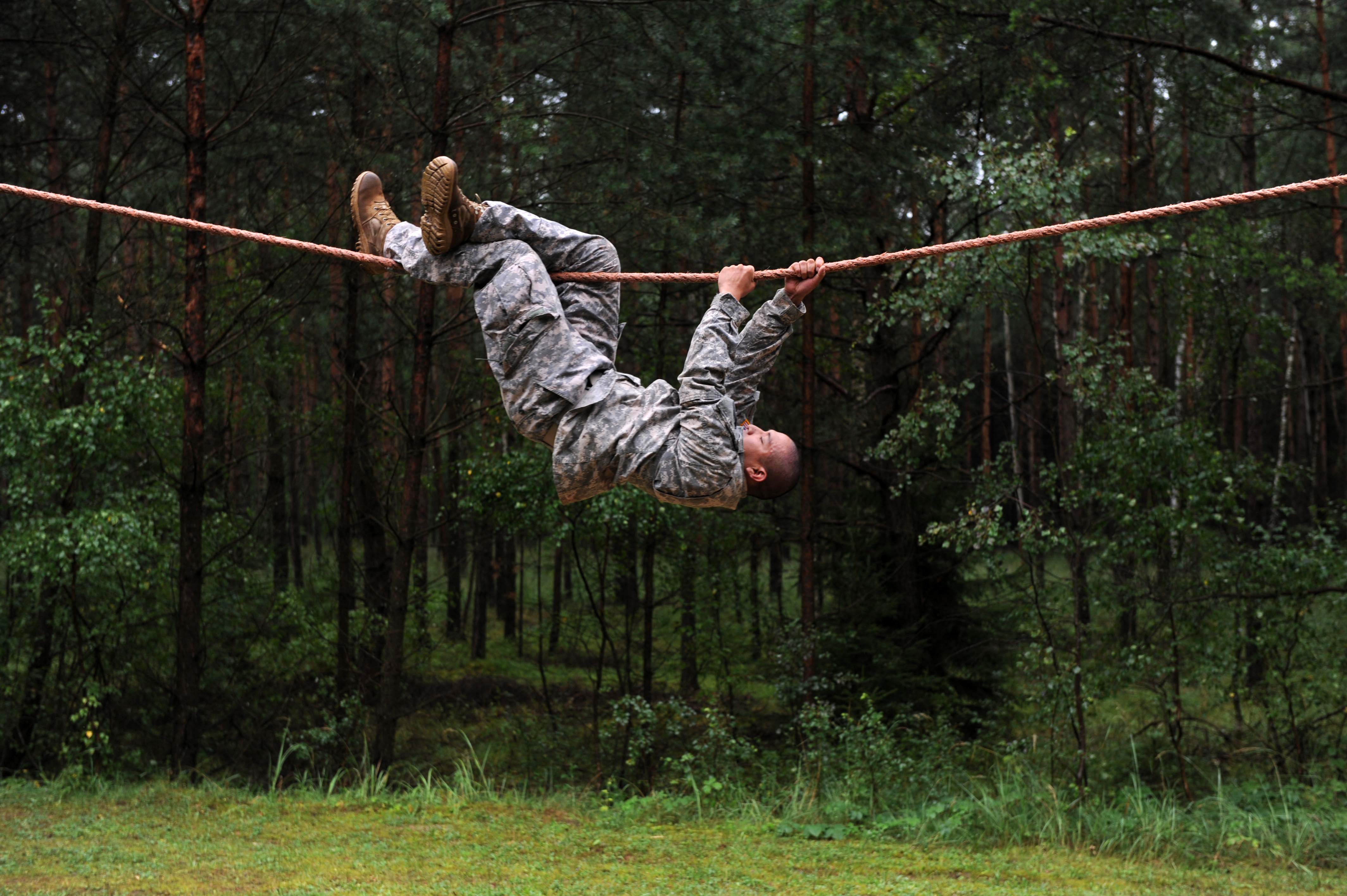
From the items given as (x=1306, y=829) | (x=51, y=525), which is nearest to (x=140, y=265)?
(x=51, y=525)

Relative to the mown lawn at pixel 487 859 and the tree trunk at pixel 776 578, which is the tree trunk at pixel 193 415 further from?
the tree trunk at pixel 776 578

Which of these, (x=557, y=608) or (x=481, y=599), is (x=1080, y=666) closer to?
(x=557, y=608)

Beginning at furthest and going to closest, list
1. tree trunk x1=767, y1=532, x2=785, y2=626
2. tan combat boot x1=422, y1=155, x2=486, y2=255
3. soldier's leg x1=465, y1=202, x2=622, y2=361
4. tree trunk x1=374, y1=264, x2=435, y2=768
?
tree trunk x1=767, y1=532, x2=785, y2=626
tree trunk x1=374, y1=264, x2=435, y2=768
soldier's leg x1=465, y1=202, x2=622, y2=361
tan combat boot x1=422, y1=155, x2=486, y2=255

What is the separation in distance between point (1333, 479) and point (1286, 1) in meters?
13.2

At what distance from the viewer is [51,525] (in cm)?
822

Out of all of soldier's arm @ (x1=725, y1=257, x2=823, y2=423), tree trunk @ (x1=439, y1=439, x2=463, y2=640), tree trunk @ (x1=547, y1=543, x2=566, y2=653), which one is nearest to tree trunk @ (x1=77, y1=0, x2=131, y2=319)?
tree trunk @ (x1=439, y1=439, x2=463, y2=640)

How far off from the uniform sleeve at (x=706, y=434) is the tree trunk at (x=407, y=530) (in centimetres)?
555

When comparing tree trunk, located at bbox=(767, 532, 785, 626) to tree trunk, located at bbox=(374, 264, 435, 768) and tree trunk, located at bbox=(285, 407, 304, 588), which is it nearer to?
tree trunk, located at bbox=(374, 264, 435, 768)

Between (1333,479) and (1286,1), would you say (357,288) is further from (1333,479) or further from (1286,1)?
A: (1333,479)

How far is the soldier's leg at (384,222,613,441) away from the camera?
360cm

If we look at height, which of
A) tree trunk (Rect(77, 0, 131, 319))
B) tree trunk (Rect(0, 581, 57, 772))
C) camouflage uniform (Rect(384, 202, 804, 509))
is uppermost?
tree trunk (Rect(77, 0, 131, 319))

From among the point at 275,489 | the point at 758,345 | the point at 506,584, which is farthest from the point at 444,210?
the point at 506,584

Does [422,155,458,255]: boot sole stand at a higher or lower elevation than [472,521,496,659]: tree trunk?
higher

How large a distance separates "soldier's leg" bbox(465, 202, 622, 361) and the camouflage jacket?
1.12ft
